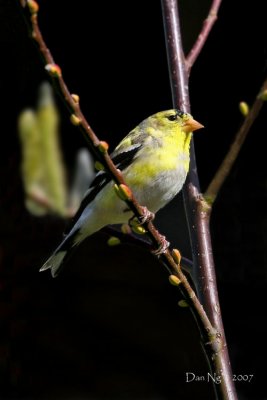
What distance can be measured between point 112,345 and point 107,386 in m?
0.15

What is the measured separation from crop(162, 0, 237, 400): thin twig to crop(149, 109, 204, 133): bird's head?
0.43 meters

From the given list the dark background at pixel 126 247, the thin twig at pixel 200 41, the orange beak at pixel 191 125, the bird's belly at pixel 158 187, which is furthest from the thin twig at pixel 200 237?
the dark background at pixel 126 247

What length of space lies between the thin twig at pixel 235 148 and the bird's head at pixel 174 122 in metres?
0.63

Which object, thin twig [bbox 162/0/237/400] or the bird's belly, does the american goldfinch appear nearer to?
the bird's belly

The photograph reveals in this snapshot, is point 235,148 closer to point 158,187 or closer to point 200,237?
point 200,237

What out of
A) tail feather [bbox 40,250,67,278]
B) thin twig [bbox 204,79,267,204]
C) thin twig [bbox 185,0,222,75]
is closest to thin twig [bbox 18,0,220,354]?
thin twig [bbox 204,79,267,204]

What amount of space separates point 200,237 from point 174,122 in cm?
70

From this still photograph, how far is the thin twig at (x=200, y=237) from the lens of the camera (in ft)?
2.58

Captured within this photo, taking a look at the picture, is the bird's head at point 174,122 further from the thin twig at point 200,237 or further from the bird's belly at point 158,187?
the thin twig at point 200,237

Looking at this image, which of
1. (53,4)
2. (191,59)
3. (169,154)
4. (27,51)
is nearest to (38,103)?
(27,51)

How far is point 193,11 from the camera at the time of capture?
2598 millimetres

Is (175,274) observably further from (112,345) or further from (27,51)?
(27,51)

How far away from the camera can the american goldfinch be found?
1.40 metres

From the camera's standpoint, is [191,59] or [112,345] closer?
[191,59]
